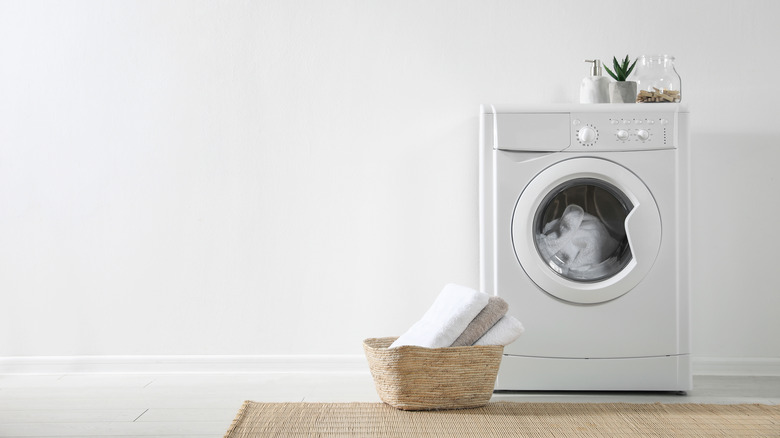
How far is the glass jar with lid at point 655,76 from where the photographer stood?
218cm

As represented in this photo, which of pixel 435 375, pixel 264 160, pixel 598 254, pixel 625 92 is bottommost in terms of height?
pixel 435 375

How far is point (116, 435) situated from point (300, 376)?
0.76 meters

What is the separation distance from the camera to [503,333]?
1856 mm

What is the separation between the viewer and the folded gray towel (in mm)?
1851

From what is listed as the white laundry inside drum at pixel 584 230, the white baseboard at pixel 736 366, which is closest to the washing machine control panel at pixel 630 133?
the white laundry inside drum at pixel 584 230

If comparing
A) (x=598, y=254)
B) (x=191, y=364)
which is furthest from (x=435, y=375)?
(x=191, y=364)

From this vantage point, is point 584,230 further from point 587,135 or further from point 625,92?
point 625,92

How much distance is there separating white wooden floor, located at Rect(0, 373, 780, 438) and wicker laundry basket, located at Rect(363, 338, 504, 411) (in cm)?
20

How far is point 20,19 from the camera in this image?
95.5 inches

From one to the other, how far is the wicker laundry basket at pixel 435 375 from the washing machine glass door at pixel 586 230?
1.10 feet

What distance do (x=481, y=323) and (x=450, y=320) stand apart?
0.08 metres

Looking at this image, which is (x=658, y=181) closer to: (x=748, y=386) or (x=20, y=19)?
(x=748, y=386)

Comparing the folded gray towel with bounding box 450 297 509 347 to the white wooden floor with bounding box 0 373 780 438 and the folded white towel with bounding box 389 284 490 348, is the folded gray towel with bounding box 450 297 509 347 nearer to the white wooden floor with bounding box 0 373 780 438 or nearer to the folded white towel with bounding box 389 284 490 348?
the folded white towel with bounding box 389 284 490 348

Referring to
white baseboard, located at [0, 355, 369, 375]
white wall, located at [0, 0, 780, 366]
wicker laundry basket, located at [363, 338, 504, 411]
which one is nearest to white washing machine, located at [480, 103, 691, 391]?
wicker laundry basket, located at [363, 338, 504, 411]
